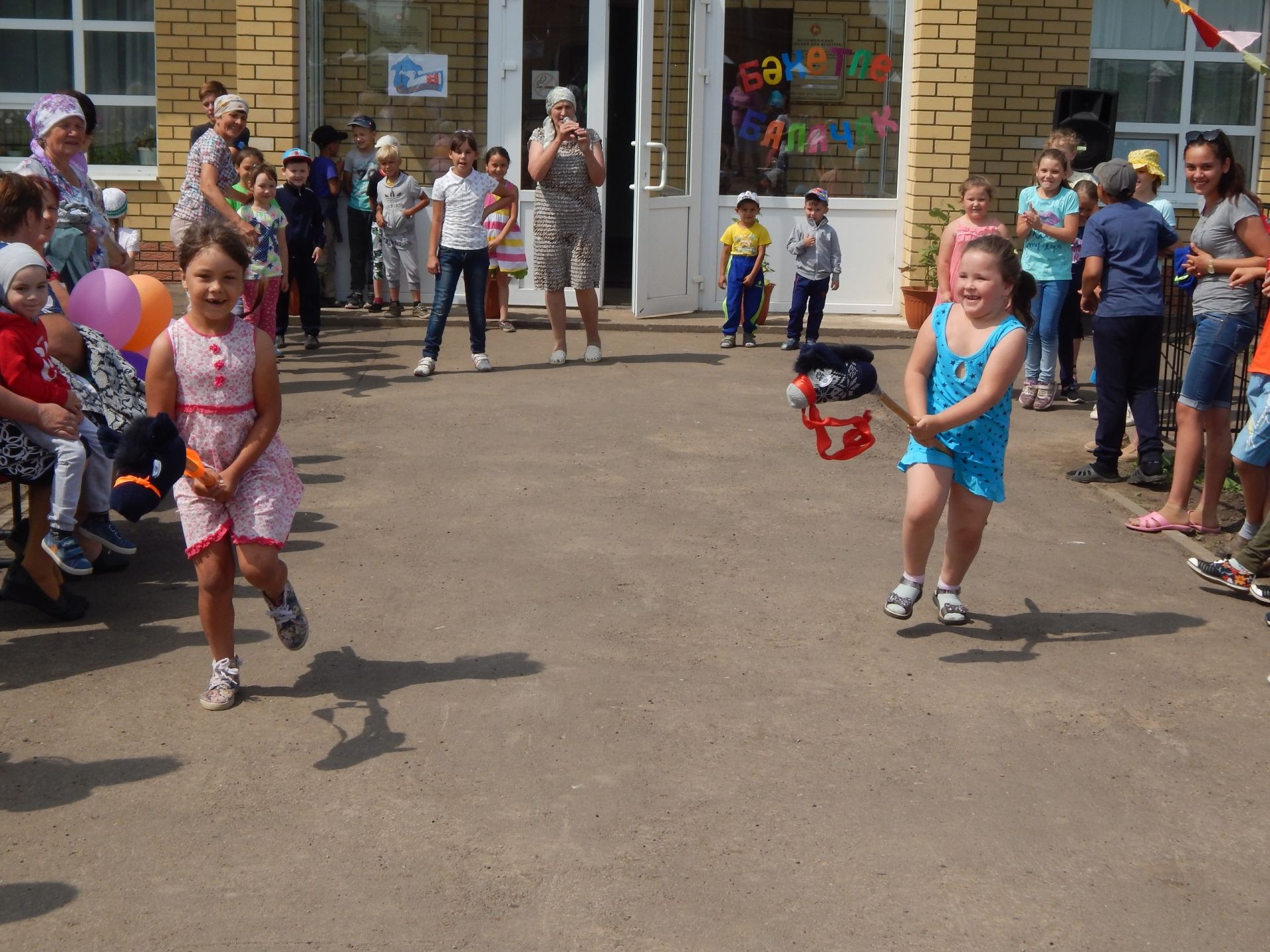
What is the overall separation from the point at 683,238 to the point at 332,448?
5960mm

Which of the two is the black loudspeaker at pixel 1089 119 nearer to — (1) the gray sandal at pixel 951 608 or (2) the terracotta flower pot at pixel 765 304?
(2) the terracotta flower pot at pixel 765 304

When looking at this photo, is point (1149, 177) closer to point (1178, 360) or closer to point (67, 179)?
point (1178, 360)

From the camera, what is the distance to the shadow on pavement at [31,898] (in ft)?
12.0

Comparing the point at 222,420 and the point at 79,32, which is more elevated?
the point at 79,32

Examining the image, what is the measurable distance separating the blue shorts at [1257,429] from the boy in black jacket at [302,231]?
7631mm

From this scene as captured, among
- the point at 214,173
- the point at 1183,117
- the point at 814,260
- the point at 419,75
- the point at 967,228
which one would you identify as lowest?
the point at 814,260

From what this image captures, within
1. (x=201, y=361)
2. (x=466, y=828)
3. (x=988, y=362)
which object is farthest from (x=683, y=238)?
(x=466, y=828)

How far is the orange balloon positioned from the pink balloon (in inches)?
10.2

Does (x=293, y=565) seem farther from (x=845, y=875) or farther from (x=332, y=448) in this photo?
(x=845, y=875)

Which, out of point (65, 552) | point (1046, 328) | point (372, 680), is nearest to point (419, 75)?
point (1046, 328)

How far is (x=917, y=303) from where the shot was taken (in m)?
13.3

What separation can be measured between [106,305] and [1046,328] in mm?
6483

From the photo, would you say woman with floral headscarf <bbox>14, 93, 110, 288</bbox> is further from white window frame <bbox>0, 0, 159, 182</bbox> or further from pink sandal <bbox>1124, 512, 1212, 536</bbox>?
white window frame <bbox>0, 0, 159, 182</bbox>

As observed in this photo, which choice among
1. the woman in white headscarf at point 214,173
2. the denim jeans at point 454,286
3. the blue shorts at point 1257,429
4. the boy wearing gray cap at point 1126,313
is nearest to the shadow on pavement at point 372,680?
the blue shorts at point 1257,429
